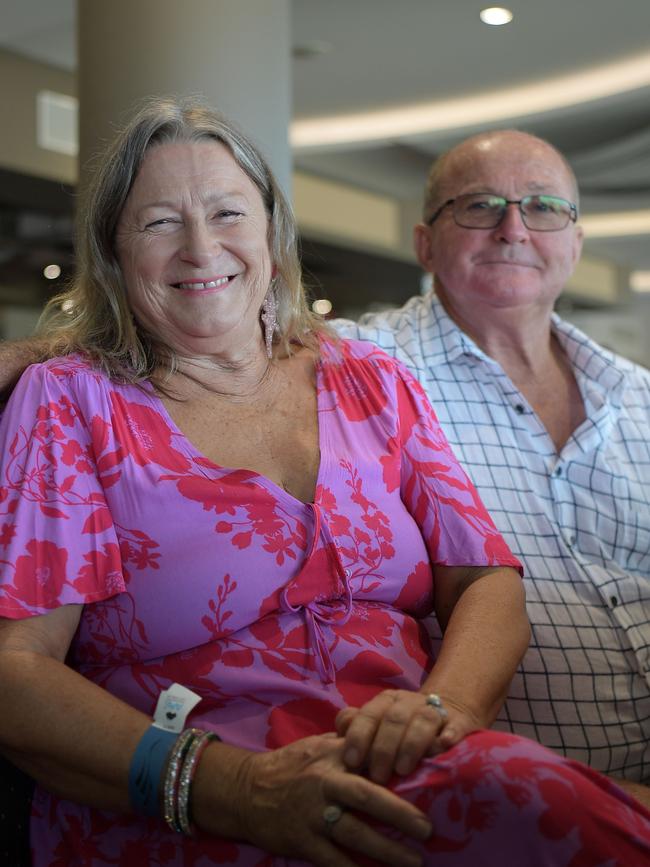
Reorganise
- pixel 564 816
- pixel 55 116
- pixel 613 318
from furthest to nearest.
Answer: pixel 613 318 < pixel 55 116 < pixel 564 816

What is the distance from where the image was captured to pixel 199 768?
4.35ft

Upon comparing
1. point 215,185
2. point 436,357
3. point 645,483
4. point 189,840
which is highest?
point 215,185

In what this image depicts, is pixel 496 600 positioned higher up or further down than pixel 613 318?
further down

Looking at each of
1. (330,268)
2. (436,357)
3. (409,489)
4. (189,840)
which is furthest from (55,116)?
(189,840)

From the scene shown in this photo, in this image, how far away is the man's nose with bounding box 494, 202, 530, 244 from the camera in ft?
8.17

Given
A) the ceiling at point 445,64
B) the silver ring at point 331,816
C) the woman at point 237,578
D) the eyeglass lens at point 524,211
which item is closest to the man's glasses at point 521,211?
the eyeglass lens at point 524,211

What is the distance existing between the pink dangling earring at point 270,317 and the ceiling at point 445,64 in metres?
4.34

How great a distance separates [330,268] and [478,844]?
9.27 m

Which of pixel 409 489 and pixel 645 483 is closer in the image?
pixel 409 489

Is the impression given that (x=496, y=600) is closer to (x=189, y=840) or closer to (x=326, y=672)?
(x=326, y=672)

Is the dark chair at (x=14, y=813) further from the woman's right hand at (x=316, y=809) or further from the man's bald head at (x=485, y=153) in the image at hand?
the man's bald head at (x=485, y=153)

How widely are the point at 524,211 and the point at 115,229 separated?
111cm

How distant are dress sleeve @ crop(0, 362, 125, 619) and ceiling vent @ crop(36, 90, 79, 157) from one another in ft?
19.0

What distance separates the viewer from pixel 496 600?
5.54ft
